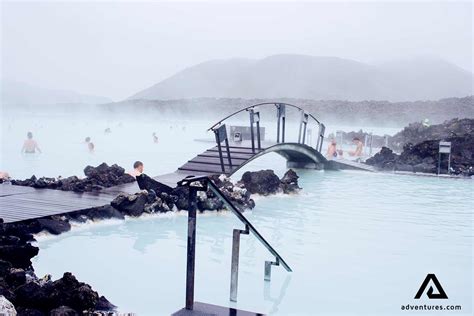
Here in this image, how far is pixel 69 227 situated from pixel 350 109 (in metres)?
34.6

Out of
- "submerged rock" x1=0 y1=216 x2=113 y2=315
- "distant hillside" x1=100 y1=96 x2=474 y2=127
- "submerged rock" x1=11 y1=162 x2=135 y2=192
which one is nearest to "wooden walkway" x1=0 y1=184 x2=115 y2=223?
"submerged rock" x1=11 y1=162 x2=135 y2=192

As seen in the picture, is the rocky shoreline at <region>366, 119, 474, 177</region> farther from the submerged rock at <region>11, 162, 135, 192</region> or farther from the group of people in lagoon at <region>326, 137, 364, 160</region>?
the submerged rock at <region>11, 162, 135, 192</region>

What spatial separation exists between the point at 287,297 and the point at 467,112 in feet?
107

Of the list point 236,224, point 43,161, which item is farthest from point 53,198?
point 43,161

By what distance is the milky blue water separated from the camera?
3.83m

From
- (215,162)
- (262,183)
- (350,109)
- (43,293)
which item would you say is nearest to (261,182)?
(262,183)

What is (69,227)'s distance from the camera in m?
5.19

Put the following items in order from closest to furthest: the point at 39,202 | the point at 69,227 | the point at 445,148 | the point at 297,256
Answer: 1. the point at 297,256
2. the point at 69,227
3. the point at 39,202
4. the point at 445,148

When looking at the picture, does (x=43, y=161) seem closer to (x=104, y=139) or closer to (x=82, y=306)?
(x=104, y=139)

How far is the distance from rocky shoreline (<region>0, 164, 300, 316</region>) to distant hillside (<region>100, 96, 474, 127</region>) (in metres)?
29.9

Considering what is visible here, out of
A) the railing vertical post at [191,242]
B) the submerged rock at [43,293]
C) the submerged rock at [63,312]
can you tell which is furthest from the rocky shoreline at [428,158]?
the submerged rock at [63,312]

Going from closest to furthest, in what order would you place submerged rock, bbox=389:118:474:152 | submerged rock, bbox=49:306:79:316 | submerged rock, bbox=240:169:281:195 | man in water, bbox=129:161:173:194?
submerged rock, bbox=49:306:79:316, man in water, bbox=129:161:173:194, submerged rock, bbox=240:169:281:195, submerged rock, bbox=389:118:474:152

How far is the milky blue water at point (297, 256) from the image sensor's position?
3830 mm

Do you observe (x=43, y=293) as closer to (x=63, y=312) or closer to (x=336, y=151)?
(x=63, y=312)
